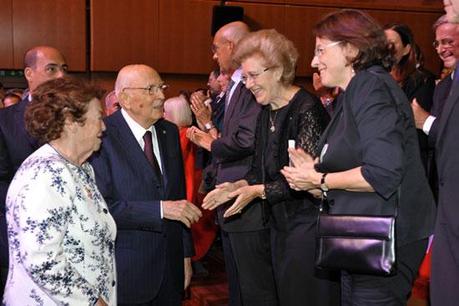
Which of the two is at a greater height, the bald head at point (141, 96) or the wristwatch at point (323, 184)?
the bald head at point (141, 96)

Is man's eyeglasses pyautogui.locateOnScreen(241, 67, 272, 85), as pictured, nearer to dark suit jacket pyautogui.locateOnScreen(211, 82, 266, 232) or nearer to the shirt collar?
dark suit jacket pyautogui.locateOnScreen(211, 82, 266, 232)

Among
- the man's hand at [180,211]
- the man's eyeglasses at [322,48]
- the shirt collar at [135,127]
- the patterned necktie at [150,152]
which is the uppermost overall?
the man's eyeglasses at [322,48]

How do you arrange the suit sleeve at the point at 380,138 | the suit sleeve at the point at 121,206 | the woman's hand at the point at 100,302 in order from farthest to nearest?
the suit sleeve at the point at 121,206 < the woman's hand at the point at 100,302 < the suit sleeve at the point at 380,138

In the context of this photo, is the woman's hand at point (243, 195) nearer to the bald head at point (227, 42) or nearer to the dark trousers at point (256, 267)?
the dark trousers at point (256, 267)

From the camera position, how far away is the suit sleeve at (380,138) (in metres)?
1.74

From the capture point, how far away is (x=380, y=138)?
68.6 inches

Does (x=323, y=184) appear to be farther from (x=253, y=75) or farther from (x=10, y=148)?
(x=10, y=148)

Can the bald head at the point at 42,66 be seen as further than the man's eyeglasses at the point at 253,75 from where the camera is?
Yes

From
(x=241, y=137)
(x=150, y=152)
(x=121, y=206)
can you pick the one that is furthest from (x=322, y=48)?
(x=121, y=206)

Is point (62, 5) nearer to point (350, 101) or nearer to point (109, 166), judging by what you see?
point (109, 166)

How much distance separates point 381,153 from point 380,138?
48 millimetres

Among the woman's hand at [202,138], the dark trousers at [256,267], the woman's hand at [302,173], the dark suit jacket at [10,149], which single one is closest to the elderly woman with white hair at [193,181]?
the woman's hand at [202,138]

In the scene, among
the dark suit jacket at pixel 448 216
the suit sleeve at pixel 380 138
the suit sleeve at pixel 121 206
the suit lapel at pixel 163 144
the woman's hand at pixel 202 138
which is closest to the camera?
the dark suit jacket at pixel 448 216

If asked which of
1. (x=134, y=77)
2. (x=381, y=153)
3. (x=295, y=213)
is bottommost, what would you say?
(x=295, y=213)
